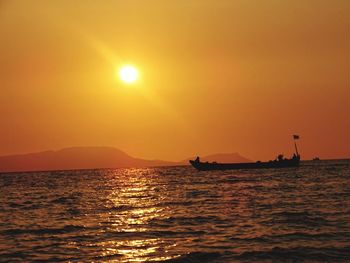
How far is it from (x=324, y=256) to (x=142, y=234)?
11.2m

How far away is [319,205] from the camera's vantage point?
42.5 metres

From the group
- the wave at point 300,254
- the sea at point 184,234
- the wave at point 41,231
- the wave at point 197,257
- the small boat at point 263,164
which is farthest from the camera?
the small boat at point 263,164

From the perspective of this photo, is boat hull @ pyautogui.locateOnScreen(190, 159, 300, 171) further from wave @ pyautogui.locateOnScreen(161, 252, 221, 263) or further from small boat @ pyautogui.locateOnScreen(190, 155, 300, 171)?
wave @ pyautogui.locateOnScreen(161, 252, 221, 263)

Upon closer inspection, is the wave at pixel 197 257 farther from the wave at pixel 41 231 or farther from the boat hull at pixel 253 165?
the boat hull at pixel 253 165

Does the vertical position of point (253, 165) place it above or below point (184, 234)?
above

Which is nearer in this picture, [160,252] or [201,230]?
[160,252]

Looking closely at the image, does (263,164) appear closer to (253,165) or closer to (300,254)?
(253,165)

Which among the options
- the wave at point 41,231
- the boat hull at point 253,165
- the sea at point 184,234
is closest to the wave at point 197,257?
the sea at point 184,234

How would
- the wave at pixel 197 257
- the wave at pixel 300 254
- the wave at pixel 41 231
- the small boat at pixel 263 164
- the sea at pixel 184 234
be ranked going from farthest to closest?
the small boat at pixel 263 164
the wave at pixel 41 231
the sea at pixel 184 234
the wave at pixel 197 257
the wave at pixel 300 254

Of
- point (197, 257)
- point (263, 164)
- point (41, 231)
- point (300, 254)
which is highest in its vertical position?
point (263, 164)

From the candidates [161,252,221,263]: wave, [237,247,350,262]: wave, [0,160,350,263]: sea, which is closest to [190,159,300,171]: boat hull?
[0,160,350,263]: sea

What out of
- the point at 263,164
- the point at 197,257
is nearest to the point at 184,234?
the point at 197,257

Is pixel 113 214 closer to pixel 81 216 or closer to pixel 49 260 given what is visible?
pixel 81 216

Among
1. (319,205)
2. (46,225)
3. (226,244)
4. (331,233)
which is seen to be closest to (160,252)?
(226,244)
